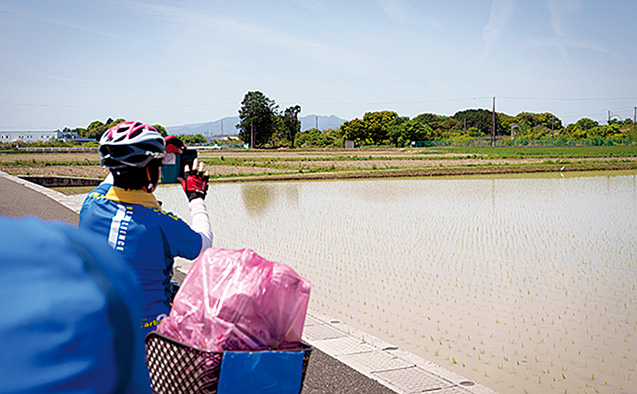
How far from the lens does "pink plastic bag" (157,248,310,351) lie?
54.4 inches

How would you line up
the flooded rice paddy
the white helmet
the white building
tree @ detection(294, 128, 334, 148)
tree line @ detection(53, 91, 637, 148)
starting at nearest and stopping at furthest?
1. the white helmet
2. the flooded rice paddy
3. tree line @ detection(53, 91, 637, 148)
4. tree @ detection(294, 128, 334, 148)
5. the white building

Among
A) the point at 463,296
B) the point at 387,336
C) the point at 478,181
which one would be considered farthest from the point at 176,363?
the point at 478,181

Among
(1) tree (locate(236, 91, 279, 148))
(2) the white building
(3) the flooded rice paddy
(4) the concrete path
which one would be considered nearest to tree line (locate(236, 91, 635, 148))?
(1) tree (locate(236, 91, 279, 148))

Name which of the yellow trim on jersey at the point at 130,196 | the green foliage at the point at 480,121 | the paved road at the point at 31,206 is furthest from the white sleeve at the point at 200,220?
the green foliage at the point at 480,121

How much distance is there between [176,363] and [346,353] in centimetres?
338

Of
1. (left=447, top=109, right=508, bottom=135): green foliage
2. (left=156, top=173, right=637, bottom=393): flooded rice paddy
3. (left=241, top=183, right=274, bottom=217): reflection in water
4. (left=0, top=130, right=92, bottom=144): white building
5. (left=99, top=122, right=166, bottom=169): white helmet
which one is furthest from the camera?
(left=0, top=130, right=92, bottom=144): white building

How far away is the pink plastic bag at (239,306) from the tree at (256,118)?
105346 mm

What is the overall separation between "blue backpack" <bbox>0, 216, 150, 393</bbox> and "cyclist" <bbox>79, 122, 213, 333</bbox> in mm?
1382

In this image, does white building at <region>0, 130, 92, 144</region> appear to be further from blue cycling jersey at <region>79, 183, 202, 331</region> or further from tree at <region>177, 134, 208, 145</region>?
blue cycling jersey at <region>79, 183, 202, 331</region>

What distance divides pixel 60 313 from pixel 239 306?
70cm

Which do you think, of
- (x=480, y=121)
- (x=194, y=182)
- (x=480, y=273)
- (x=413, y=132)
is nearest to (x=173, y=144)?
(x=194, y=182)

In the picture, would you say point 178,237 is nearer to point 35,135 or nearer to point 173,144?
point 173,144

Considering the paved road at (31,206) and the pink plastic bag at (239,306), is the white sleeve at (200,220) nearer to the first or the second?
the pink plastic bag at (239,306)

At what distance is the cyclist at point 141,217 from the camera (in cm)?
214
